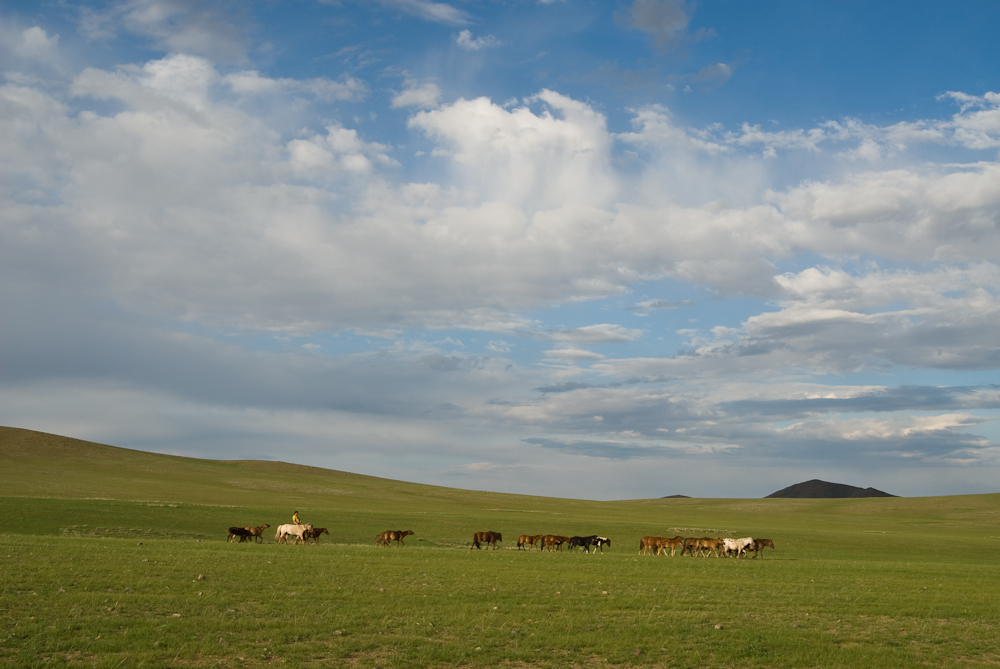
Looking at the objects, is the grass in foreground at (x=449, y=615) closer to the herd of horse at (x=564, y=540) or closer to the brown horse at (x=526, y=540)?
the herd of horse at (x=564, y=540)

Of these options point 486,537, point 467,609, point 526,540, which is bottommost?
point 526,540

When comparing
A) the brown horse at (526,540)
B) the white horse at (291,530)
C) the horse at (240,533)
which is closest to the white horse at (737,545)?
the brown horse at (526,540)

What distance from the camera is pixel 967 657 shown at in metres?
12.4

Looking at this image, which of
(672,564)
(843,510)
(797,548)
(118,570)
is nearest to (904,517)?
(843,510)

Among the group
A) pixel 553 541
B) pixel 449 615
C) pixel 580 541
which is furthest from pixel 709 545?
pixel 449 615

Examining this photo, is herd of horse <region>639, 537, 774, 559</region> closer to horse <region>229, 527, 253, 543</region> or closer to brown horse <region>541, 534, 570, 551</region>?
brown horse <region>541, 534, 570, 551</region>

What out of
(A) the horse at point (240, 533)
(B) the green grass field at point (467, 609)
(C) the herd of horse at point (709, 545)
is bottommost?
(A) the horse at point (240, 533)

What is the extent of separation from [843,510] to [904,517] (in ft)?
42.7

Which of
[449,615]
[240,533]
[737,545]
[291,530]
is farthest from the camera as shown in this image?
[240,533]

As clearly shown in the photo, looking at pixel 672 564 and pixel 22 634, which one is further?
pixel 672 564

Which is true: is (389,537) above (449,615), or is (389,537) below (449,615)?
below

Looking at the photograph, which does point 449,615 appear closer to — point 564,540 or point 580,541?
point 580,541

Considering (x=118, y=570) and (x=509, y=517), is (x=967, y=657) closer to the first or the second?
(x=118, y=570)

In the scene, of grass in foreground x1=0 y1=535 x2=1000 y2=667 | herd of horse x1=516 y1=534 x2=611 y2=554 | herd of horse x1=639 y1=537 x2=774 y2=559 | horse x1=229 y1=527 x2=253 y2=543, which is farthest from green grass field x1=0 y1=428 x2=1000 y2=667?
herd of horse x1=516 y1=534 x2=611 y2=554
